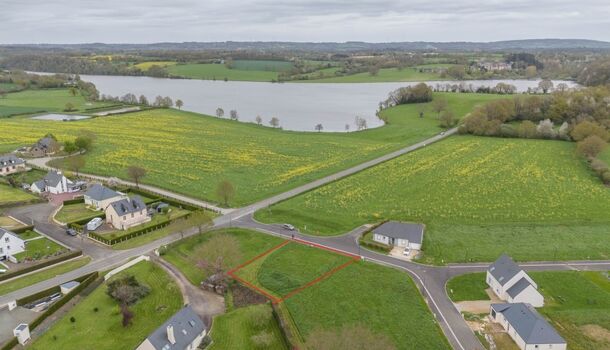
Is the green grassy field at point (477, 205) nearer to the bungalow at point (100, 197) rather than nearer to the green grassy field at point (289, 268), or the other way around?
the green grassy field at point (289, 268)

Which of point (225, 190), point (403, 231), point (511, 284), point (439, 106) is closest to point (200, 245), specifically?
point (225, 190)

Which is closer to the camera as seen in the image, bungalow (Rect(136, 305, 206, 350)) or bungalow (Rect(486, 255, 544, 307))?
bungalow (Rect(136, 305, 206, 350))

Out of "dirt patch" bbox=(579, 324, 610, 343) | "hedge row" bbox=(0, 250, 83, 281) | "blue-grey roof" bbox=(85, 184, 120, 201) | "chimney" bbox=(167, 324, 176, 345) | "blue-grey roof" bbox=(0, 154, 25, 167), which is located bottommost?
"dirt patch" bbox=(579, 324, 610, 343)

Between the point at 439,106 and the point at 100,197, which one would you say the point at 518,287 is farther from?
the point at 439,106

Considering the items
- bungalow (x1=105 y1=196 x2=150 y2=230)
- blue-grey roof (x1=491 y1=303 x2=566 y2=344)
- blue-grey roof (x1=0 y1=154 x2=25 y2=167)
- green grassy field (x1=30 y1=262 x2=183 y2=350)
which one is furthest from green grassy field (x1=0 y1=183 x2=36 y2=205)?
blue-grey roof (x1=491 y1=303 x2=566 y2=344)

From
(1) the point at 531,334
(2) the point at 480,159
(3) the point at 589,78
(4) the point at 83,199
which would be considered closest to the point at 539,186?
(2) the point at 480,159

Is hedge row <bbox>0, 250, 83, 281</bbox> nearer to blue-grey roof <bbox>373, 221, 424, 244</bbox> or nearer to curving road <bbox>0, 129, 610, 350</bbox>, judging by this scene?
curving road <bbox>0, 129, 610, 350</bbox>
